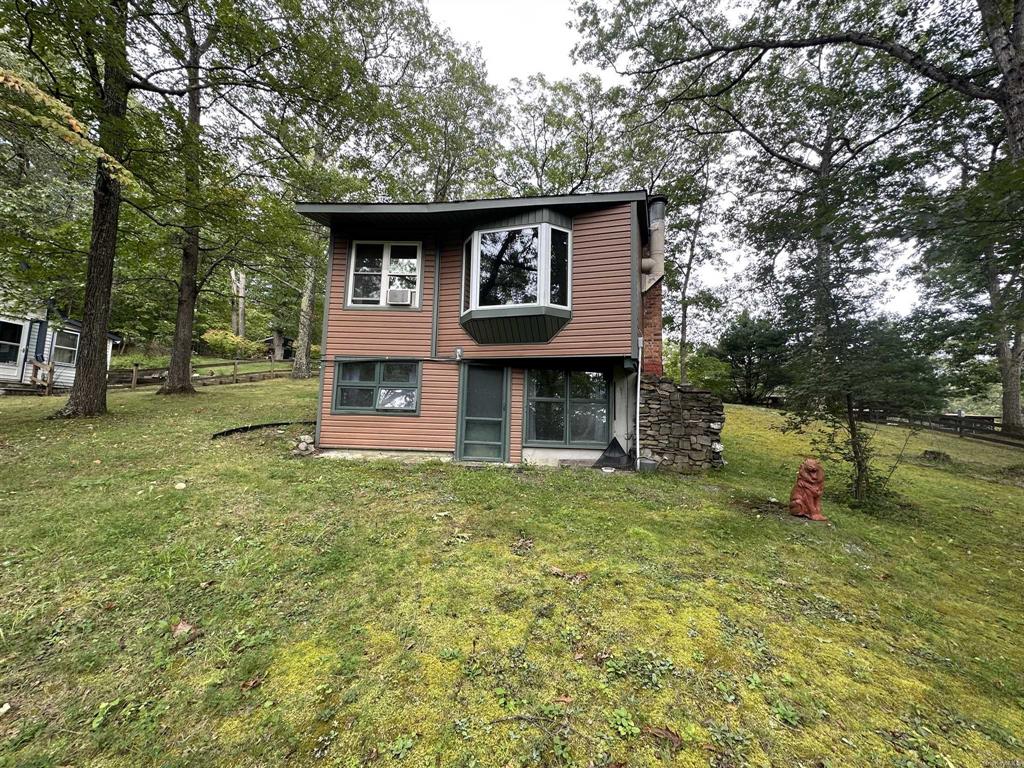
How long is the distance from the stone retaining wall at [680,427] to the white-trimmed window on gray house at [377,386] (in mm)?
4744

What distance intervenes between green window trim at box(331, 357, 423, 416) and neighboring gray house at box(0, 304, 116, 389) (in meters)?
13.1

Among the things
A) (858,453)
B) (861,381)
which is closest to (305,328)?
(861,381)

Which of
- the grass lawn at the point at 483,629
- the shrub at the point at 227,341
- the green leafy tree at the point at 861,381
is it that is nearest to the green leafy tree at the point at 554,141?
the green leafy tree at the point at 861,381

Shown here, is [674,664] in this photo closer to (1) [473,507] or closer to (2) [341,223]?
(1) [473,507]

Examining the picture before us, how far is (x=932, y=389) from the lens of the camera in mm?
4945

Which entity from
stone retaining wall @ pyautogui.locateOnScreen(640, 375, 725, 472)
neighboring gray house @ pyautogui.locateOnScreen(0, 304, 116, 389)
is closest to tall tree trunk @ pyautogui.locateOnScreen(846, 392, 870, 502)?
stone retaining wall @ pyautogui.locateOnScreen(640, 375, 725, 472)

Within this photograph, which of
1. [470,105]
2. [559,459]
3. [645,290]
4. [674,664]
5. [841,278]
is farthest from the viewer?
[470,105]

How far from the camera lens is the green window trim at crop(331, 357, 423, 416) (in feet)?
24.6

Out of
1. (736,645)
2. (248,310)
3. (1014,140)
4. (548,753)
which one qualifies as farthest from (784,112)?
(248,310)

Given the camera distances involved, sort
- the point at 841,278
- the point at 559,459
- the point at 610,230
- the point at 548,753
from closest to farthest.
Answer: the point at 548,753 < the point at 841,278 < the point at 610,230 < the point at 559,459

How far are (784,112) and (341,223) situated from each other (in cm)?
1496

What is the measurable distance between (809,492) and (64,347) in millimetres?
25153

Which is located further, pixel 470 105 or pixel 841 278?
pixel 470 105

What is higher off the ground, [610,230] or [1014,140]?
[1014,140]
